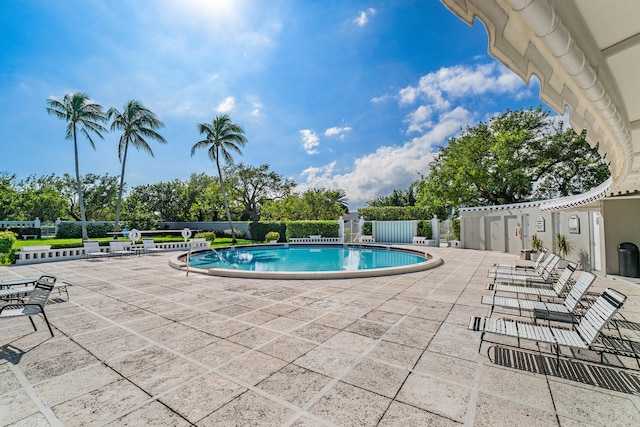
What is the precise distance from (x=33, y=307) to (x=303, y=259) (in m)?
12.3

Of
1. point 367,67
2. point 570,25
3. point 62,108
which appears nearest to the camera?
point 570,25

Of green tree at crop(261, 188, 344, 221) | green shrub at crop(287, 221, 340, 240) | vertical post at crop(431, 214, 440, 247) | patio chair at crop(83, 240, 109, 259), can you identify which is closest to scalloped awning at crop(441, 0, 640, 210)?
patio chair at crop(83, 240, 109, 259)

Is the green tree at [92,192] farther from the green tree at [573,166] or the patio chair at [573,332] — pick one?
the green tree at [573,166]

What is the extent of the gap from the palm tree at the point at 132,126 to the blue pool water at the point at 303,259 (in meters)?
11.7

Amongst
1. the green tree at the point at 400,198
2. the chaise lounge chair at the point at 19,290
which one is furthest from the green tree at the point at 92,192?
the green tree at the point at 400,198

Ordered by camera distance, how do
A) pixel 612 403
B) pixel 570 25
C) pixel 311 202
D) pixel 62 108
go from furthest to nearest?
pixel 311 202 < pixel 62 108 < pixel 612 403 < pixel 570 25

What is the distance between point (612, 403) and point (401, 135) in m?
24.7

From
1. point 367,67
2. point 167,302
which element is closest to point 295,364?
point 167,302

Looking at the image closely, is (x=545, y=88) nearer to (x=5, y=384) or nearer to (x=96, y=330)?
(x=5, y=384)

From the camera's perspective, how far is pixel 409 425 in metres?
2.38

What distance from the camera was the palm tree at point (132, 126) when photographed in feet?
74.3

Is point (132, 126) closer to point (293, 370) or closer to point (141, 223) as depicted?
point (141, 223)

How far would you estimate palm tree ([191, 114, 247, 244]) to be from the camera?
83.6 ft

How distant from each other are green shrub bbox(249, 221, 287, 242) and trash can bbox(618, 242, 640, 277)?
21079mm
